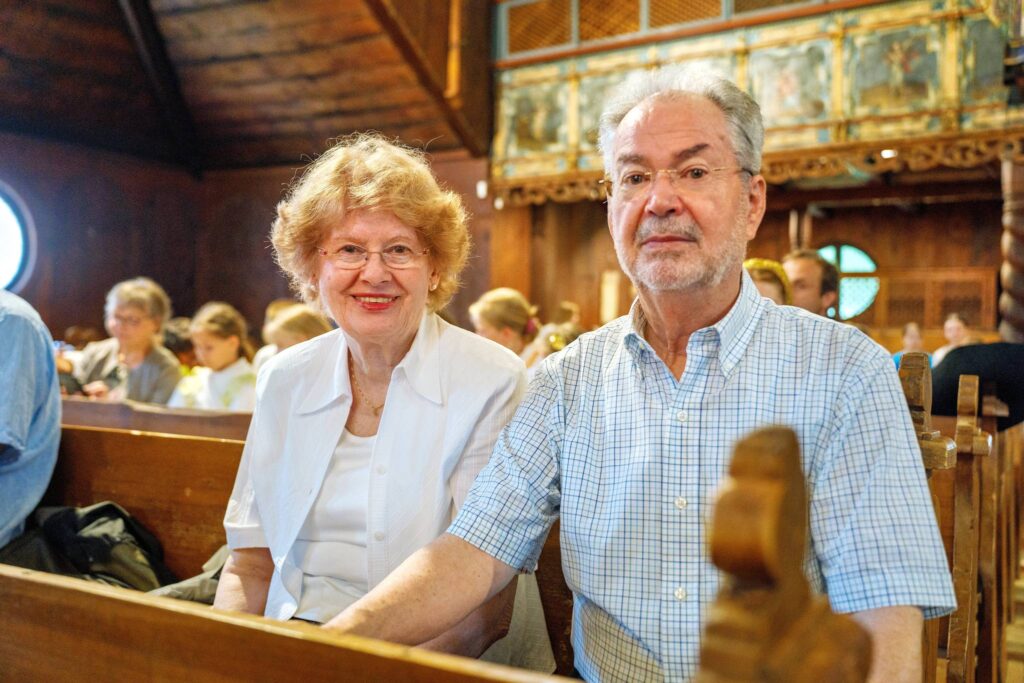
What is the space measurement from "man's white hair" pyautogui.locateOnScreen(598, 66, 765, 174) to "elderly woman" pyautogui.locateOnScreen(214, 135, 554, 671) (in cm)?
57

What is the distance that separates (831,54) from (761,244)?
13.2 feet

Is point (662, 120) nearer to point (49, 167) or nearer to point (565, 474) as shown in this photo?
point (565, 474)

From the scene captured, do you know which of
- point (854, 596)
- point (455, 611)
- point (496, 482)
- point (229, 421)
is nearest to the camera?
point (854, 596)

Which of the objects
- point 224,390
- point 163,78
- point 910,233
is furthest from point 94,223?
point 910,233

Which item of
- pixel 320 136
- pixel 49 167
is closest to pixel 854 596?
pixel 320 136

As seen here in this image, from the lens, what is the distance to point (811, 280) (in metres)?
4.02

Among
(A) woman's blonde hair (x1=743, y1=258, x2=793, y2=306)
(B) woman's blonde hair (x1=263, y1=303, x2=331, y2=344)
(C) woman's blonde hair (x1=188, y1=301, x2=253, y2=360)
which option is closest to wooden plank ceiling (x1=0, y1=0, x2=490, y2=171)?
(C) woman's blonde hair (x1=188, y1=301, x2=253, y2=360)

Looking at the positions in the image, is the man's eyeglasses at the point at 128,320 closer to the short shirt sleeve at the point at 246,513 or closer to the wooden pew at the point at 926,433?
the short shirt sleeve at the point at 246,513

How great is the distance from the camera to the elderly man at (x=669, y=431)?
1.35 meters

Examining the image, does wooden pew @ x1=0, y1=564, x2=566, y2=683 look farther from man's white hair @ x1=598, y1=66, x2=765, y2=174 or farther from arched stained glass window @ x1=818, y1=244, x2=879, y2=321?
arched stained glass window @ x1=818, y1=244, x2=879, y2=321

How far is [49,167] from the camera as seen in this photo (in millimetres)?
10414

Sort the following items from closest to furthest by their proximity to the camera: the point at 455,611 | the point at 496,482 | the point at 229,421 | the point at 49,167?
the point at 455,611 → the point at 496,482 → the point at 229,421 → the point at 49,167

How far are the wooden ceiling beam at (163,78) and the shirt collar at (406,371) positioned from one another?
30.5 ft

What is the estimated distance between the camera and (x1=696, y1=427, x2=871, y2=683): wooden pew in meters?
0.65
